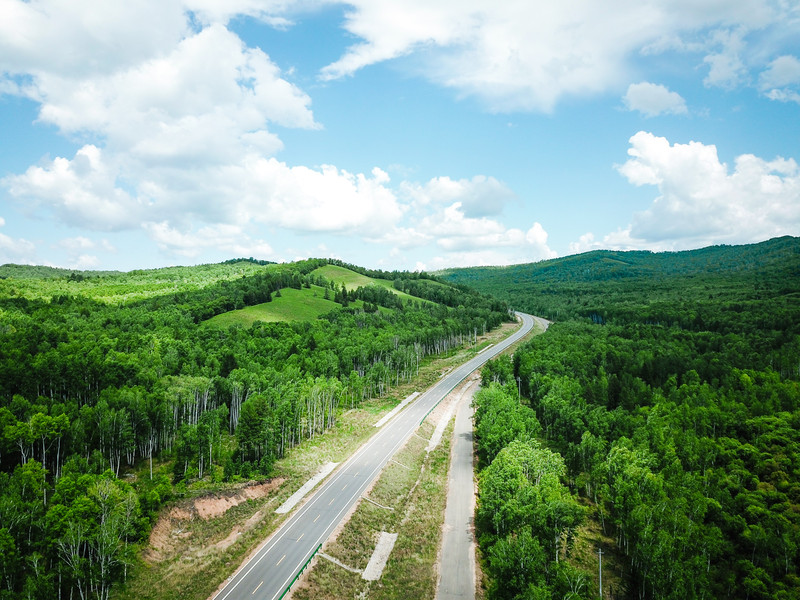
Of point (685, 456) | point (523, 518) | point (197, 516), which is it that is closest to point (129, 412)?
point (197, 516)

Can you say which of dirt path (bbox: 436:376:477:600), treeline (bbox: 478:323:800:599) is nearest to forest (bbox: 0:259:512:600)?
dirt path (bbox: 436:376:477:600)

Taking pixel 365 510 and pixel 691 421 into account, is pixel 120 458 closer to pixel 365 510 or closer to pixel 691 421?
pixel 365 510

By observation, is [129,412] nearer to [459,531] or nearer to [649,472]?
[459,531]

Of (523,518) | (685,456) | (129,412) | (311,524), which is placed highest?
(129,412)

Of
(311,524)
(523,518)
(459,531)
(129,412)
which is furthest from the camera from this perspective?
(129,412)

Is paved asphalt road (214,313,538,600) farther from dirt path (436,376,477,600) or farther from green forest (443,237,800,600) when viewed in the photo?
green forest (443,237,800,600)
